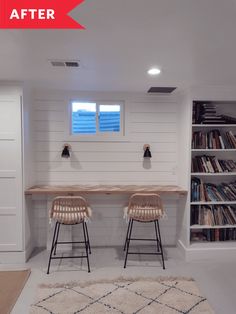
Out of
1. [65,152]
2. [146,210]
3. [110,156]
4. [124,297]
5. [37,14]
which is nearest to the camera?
[37,14]

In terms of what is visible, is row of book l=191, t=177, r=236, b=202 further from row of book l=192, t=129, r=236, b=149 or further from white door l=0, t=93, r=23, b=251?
white door l=0, t=93, r=23, b=251

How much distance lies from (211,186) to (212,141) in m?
0.60

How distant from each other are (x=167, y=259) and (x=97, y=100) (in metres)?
2.34

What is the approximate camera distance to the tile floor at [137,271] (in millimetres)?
2396

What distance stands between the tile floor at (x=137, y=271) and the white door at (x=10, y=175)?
364 mm

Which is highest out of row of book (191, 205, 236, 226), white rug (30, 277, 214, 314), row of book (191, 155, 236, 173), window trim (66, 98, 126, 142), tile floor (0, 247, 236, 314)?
window trim (66, 98, 126, 142)

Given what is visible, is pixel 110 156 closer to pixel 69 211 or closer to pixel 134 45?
pixel 69 211

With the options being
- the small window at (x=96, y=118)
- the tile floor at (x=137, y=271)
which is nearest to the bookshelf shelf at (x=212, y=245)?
the tile floor at (x=137, y=271)

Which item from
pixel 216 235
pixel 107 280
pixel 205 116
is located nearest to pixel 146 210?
pixel 107 280

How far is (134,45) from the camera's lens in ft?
6.29

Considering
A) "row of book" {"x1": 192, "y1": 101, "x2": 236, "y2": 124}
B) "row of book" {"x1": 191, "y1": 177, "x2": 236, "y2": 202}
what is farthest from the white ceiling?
"row of book" {"x1": 191, "y1": 177, "x2": 236, "y2": 202}

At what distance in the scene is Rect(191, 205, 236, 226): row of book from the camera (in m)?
3.32

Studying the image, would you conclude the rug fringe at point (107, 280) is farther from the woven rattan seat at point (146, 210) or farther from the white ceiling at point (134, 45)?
the white ceiling at point (134, 45)

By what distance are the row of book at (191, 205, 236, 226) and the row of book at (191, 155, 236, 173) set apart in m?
0.49
